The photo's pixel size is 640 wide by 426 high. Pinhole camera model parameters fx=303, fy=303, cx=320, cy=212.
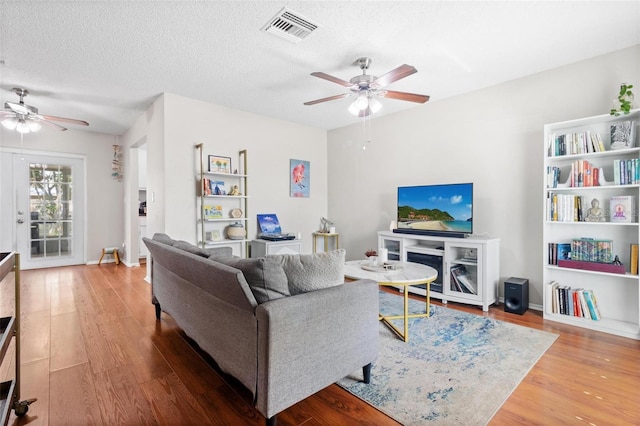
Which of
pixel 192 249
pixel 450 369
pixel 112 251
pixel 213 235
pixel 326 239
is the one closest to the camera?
pixel 450 369

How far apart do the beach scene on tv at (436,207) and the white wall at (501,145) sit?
13.6 inches

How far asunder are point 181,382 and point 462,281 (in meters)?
2.94

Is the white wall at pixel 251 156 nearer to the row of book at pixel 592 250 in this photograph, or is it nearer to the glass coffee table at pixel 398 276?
the glass coffee table at pixel 398 276

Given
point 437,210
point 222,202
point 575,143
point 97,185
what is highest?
point 575,143

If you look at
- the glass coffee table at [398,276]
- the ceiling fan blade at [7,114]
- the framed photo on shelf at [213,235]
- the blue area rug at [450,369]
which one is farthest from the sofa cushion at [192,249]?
the ceiling fan blade at [7,114]

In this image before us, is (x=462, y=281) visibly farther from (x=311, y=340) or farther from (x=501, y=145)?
(x=311, y=340)

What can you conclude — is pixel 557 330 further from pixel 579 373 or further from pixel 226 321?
pixel 226 321

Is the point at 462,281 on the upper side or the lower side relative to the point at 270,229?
lower

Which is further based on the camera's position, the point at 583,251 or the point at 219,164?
the point at 219,164

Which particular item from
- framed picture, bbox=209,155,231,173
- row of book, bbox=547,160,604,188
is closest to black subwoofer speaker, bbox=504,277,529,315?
row of book, bbox=547,160,604,188

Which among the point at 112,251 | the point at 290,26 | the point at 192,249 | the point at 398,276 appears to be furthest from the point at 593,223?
the point at 112,251

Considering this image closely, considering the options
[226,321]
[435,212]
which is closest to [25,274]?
[226,321]

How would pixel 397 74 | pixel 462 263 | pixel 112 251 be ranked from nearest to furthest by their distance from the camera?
pixel 397 74 < pixel 462 263 < pixel 112 251

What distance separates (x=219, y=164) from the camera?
4.33 m
